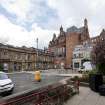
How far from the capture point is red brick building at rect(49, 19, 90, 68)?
77.3 m

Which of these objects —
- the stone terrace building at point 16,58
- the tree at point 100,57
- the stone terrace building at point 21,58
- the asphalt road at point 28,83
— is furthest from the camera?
the stone terrace building at point 21,58

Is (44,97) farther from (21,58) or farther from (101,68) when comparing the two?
(21,58)

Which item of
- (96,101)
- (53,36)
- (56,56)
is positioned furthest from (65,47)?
(96,101)

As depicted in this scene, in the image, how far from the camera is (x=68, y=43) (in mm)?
79000

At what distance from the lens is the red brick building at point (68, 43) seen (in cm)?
7731

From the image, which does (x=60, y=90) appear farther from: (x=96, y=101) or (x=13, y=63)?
(x=13, y=63)

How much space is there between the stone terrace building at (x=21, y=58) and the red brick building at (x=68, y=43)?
5811 millimetres

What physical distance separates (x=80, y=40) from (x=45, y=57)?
17.4 meters

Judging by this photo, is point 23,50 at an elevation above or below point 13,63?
above

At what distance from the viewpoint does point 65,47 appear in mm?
81188

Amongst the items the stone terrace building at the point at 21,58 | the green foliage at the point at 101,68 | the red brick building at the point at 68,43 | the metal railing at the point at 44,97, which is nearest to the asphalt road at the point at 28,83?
the metal railing at the point at 44,97

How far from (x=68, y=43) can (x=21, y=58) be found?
24.5m

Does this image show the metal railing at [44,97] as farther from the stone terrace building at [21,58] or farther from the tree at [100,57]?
the stone terrace building at [21,58]

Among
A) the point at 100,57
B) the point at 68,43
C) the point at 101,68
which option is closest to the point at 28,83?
the point at 101,68
